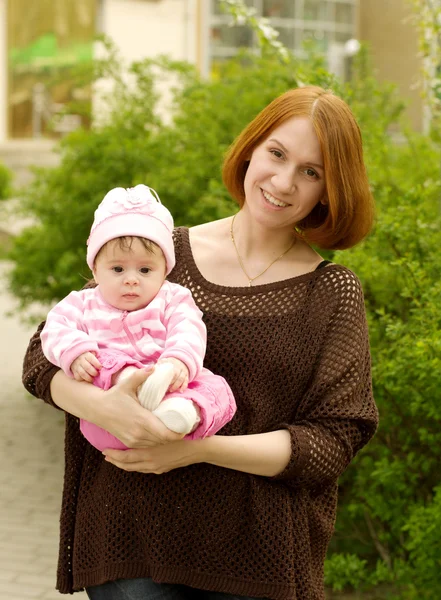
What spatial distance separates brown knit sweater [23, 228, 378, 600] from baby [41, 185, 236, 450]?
149mm

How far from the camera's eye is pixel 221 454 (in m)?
2.33

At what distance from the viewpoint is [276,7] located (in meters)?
26.7

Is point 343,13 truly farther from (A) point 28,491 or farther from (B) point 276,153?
(B) point 276,153

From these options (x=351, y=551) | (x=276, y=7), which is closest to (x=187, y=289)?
(x=351, y=551)

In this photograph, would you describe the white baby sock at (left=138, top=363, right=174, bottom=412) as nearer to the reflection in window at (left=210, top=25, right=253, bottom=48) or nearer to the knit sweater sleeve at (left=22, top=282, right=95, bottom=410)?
the knit sweater sleeve at (left=22, top=282, right=95, bottom=410)

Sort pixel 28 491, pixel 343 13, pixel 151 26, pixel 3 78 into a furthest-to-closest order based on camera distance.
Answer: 1. pixel 343 13
2. pixel 151 26
3. pixel 3 78
4. pixel 28 491

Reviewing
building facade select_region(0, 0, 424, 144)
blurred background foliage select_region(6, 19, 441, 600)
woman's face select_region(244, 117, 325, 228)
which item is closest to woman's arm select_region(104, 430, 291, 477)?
woman's face select_region(244, 117, 325, 228)

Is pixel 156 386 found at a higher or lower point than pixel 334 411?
higher

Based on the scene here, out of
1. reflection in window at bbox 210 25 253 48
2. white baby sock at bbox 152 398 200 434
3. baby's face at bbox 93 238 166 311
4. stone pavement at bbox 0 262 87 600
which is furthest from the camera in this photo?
reflection in window at bbox 210 25 253 48

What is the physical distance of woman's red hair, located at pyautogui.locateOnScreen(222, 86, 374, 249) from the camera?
2.52m

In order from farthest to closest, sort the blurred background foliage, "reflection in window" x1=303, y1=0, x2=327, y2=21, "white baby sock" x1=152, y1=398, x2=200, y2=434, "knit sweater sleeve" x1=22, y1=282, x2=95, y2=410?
"reflection in window" x1=303, y1=0, x2=327, y2=21 → the blurred background foliage → "knit sweater sleeve" x1=22, y1=282, x2=95, y2=410 → "white baby sock" x1=152, y1=398, x2=200, y2=434

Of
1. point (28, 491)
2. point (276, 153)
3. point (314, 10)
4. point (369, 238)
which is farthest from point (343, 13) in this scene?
point (276, 153)

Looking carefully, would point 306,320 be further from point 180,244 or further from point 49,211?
point 49,211

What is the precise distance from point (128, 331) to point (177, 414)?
0.30 metres
